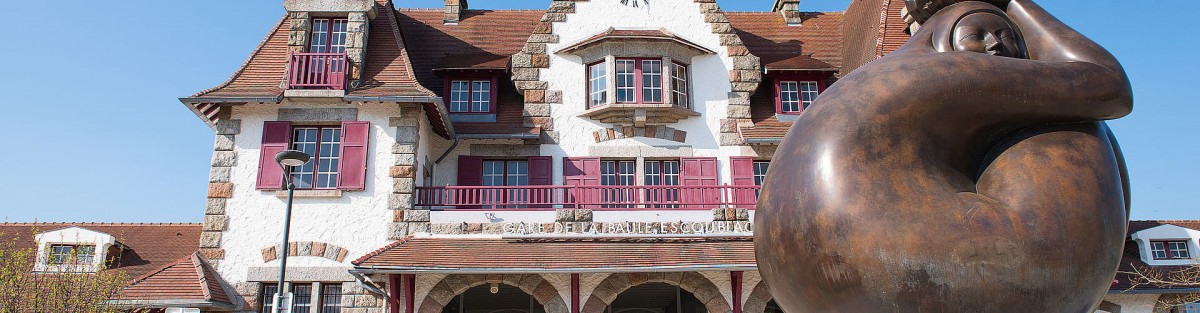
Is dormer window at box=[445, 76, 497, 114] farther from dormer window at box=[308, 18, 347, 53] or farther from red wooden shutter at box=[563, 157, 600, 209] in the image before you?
dormer window at box=[308, 18, 347, 53]

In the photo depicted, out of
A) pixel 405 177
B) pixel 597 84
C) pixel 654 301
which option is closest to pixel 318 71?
pixel 405 177

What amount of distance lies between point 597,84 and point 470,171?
298 centimetres

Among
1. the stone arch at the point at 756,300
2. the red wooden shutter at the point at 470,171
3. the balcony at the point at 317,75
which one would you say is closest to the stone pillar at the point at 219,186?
the balcony at the point at 317,75

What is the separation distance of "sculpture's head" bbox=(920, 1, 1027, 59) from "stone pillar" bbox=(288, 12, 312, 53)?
40.4 ft

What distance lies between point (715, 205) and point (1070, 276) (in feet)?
34.2

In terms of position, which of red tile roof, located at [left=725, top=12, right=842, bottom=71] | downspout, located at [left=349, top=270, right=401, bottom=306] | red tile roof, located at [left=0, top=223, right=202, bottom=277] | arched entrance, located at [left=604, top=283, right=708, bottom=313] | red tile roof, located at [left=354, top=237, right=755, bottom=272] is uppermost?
red tile roof, located at [left=725, top=12, right=842, bottom=71]

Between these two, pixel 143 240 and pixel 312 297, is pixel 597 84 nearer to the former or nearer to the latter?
pixel 312 297

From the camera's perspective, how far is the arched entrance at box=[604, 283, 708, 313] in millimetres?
16005

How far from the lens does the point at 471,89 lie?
16375mm

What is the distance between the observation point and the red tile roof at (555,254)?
11719mm

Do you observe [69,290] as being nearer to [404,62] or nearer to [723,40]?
[404,62]

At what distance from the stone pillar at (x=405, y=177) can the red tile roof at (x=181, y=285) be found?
2766 millimetres

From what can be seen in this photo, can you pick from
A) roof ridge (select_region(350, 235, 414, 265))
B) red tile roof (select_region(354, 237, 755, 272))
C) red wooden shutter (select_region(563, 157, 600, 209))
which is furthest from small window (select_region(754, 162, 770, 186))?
roof ridge (select_region(350, 235, 414, 265))

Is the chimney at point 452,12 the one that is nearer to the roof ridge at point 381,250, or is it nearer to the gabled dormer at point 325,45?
the gabled dormer at point 325,45
